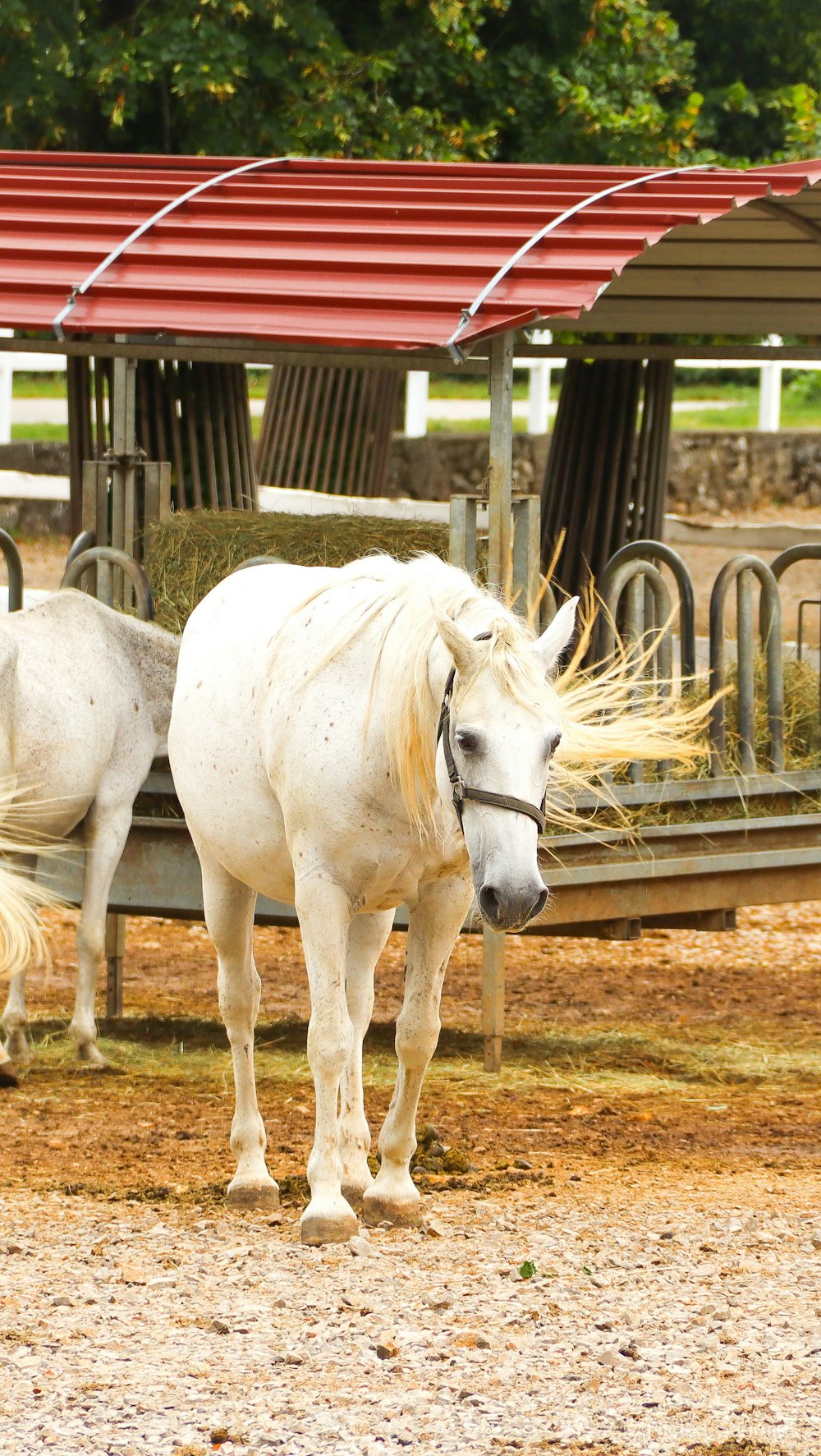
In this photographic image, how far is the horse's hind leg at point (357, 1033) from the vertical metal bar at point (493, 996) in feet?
3.77

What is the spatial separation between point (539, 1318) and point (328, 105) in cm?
1054

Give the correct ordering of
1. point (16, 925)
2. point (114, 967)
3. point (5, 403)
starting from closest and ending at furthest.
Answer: point (16, 925) → point (114, 967) → point (5, 403)

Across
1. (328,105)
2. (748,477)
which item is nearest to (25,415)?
(748,477)

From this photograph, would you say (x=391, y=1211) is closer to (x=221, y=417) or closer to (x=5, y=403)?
(x=221, y=417)

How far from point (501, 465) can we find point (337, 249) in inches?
33.7

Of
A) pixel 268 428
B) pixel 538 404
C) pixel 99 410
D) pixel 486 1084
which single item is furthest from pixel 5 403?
pixel 486 1084

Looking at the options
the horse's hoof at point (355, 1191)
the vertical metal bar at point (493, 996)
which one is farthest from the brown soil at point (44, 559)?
the horse's hoof at point (355, 1191)

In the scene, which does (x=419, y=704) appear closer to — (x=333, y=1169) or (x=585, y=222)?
(x=333, y=1169)

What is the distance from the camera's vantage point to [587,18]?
1517 cm

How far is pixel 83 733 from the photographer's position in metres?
6.84

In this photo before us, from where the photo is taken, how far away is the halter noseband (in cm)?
413

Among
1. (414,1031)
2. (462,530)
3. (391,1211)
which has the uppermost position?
(462,530)

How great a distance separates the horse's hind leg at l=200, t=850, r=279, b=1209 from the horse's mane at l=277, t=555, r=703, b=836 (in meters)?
0.78

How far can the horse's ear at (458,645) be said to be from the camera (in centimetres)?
416
